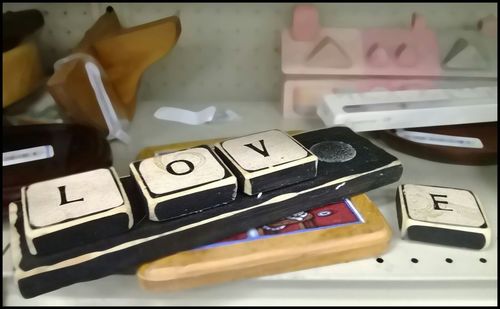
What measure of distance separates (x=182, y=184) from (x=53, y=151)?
0.20 m

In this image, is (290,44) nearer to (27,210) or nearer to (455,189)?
(455,189)

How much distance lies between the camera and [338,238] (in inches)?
18.7

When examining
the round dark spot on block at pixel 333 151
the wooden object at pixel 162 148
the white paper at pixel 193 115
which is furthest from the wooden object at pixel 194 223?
the white paper at pixel 193 115

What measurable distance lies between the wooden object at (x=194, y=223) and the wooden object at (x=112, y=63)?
0.49ft

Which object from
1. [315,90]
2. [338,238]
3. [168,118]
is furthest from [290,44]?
[338,238]

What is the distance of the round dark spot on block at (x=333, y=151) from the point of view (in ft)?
1.78

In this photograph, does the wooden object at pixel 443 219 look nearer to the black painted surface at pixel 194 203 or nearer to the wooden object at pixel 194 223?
the wooden object at pixel 194 223

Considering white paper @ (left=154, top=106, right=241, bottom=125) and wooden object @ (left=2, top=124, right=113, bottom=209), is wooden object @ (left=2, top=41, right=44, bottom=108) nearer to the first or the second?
wooden object @ (left=2, top=124, right=113, bottom=209)

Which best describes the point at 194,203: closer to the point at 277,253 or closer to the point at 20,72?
the point at 277,253

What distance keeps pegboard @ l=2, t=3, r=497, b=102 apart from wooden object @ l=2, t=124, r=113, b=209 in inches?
6.9

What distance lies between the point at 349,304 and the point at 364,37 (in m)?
0.38

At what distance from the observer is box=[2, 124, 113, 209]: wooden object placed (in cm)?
53

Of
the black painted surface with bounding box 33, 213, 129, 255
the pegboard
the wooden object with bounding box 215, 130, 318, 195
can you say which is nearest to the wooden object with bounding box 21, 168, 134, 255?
the black painted surface with bounding box 33, 213, 129, 255

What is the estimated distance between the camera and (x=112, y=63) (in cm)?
68
